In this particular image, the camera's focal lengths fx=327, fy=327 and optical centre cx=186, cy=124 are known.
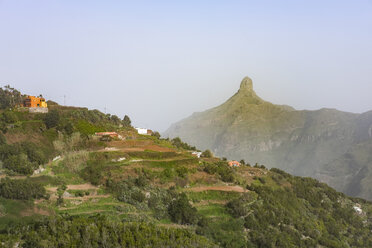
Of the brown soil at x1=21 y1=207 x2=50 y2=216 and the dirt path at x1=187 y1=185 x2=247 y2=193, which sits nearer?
the brown soil at x1=21 y1=207 x2=50 y2=216

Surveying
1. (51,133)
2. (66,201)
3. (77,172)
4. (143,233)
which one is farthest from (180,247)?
(51,133)

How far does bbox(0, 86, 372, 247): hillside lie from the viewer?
2117 cm

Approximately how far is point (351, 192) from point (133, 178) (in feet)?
413

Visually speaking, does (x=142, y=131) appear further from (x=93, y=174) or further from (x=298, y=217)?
(x=298, y=217)

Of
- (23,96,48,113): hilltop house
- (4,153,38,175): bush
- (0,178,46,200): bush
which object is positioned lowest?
(0,178,46,200): bush

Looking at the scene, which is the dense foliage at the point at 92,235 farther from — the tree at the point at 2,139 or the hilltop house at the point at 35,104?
the hilltop house at the point at 35,104

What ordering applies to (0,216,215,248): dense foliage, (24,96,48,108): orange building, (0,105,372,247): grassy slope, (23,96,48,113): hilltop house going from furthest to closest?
(24,96,48,108): orange building, (23,96,48,113): hilltop house, (0,105,372,247): grassy slope, (0,216,215,248): dense foliage

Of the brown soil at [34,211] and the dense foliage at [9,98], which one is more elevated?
the dense foliage at [9,98]

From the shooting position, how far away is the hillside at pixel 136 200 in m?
21.2

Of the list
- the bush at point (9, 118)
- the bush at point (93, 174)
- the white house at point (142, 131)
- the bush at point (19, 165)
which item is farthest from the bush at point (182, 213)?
the white house at point (142, 131)

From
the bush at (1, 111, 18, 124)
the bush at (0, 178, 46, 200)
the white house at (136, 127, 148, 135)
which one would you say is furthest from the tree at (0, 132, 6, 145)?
the white house at (136, 127, 148, 135)

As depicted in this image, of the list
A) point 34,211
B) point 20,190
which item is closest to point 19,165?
point 20,190

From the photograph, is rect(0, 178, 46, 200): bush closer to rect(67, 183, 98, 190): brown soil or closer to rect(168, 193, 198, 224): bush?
rect(67, 183, 98, 190): brown soil

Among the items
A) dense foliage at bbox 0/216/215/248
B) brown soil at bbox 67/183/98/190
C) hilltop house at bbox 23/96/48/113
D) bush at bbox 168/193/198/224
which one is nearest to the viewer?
dense foliage at bbox 0/216/215/248
